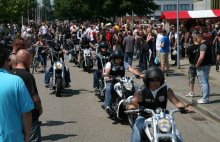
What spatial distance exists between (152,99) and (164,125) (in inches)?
35.9

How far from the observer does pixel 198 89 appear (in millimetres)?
14188

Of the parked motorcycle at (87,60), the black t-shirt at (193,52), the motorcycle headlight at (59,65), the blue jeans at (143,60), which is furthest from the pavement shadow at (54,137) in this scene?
the blue jeans at (143,60)

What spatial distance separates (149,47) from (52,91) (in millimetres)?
6946

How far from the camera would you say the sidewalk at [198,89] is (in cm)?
1085

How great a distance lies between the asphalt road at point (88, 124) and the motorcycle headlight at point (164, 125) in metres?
3.04

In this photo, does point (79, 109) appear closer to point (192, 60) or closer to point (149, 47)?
point (192, 60)

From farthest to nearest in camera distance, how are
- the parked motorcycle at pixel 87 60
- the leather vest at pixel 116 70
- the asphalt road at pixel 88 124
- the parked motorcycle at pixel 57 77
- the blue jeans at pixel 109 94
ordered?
the parked motorcycle at pixel 87 60, the parked motorcycle at pixel 57 77, the leather vest at pixel 116 70, the blue jeans at pixel 109 94, the asphalt road at pixel 88 124

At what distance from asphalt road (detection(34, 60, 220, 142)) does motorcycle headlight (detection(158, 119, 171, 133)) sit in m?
3.04

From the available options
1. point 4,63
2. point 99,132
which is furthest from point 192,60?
point 4,63

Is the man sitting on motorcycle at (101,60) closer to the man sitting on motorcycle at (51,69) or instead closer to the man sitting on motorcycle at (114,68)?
the man sitting on motorcycle at (51,69)

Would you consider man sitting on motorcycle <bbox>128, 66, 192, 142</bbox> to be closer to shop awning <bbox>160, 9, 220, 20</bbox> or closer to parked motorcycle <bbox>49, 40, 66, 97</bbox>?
parked motorcycle <bbox>49, 40, 66, 97</bbox>

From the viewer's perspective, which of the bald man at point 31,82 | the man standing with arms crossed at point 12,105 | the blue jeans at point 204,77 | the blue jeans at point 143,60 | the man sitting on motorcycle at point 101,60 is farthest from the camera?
the blue jeans at point 143,60

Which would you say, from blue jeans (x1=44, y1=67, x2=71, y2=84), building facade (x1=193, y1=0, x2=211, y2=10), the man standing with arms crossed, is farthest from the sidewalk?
building facade (x1=193, y1=0, x2=211, y2=10)

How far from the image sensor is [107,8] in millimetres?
41250
